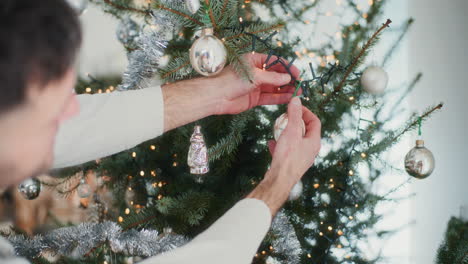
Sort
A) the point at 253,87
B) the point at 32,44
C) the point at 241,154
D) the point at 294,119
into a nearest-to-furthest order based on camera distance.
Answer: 1. the point at 32,44
2. the point at 294,119
3. the point at 253,87
4. the point at 241,154

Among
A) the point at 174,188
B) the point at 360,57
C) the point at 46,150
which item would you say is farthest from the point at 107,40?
the point at 46,150

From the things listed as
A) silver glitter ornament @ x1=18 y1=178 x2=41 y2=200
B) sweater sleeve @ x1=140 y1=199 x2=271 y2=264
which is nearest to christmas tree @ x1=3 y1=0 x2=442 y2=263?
silver glitter ornament @ x1=18 y1=178 x2=41 y2=200

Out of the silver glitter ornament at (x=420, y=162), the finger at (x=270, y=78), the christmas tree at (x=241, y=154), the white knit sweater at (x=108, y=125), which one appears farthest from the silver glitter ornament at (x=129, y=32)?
the silver glitter ornament at (x=420, y=162)

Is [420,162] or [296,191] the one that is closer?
[420,162]

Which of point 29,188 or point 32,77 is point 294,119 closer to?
point 32,77

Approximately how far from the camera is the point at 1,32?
43 cm

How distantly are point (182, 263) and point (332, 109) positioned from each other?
695mm

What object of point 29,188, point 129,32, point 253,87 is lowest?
point 29,188

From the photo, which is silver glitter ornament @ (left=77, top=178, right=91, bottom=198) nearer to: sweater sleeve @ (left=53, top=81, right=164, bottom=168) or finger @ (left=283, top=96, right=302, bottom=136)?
sweater sleeve @ (left=53, top=81, right=164, bottom=168)

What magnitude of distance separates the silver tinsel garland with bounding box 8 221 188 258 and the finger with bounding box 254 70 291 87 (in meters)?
0.41

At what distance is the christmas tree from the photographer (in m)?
0.86

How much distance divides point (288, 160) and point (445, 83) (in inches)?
Answer: 33.1

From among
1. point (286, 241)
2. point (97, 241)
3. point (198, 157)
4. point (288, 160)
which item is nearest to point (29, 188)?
point (97, 241)

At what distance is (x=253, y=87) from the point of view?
2.68 ft
